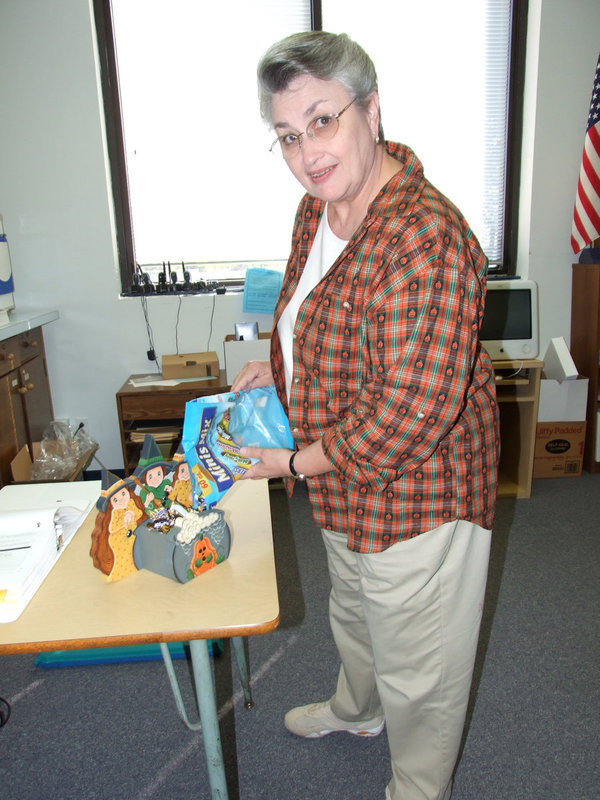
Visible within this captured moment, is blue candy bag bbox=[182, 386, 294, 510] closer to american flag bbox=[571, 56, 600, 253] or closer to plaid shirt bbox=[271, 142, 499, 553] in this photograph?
plaid shirt bbox=[271, 142, 499, 553]

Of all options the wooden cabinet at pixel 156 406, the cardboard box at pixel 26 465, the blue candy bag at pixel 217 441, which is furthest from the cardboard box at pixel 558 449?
the blue candy bag at pixel 217 441

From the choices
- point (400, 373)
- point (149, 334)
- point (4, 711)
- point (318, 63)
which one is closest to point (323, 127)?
point (318, 63)

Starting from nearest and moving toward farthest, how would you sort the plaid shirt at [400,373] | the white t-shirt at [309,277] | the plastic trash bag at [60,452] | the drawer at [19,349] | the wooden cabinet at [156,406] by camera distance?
the plaid shirt at [400,373] → the white t-shirt at [309,277] → the drawer at [19,349] → the plastic trash bag at [60,452] → the wooden cabinet at [156,406]

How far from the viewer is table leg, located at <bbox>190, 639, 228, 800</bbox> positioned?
990 millimetres

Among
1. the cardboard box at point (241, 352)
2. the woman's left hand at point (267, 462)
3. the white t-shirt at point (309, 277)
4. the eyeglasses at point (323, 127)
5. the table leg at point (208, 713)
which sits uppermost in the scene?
the eyeglasses at point (323, 127)

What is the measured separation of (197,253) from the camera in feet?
11.3

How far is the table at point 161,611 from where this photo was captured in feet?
2.99

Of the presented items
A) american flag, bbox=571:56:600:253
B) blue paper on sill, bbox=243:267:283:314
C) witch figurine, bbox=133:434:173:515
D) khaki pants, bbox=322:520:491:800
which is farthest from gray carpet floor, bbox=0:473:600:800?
american flag, bbox=571:56:600:253

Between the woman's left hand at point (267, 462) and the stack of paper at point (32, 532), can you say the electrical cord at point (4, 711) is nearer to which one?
the stack of paper at point (32, 532)

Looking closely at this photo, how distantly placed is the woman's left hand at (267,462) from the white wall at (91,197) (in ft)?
7.64

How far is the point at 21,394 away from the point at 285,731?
1.94m

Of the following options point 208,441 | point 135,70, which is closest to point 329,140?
point 208,441

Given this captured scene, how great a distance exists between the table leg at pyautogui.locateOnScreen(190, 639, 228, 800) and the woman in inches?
12.4

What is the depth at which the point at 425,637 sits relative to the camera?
115 centimetres
